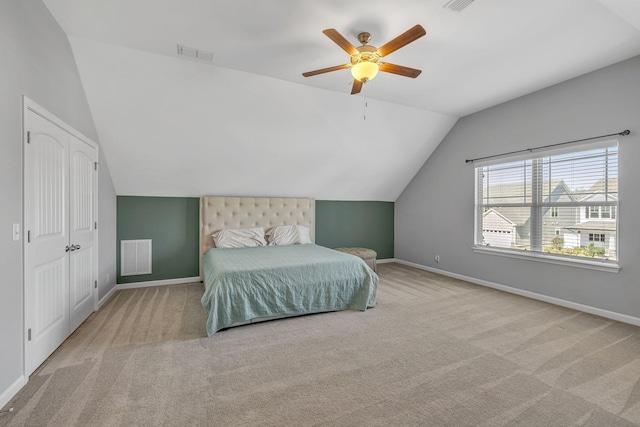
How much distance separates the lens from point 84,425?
62.2 inches

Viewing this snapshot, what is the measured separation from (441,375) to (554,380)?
2.65 ft

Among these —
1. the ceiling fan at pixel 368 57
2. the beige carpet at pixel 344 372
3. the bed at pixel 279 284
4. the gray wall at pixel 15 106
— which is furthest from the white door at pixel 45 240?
the ceiling fan at pixel 368 57

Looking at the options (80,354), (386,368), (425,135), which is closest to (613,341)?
(386,368)

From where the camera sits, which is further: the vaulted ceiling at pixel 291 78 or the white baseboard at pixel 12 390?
the vaulted ceiling at pixel 291 78

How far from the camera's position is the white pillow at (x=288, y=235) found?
191 inches

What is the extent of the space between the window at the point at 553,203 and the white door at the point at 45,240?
540 centimetres

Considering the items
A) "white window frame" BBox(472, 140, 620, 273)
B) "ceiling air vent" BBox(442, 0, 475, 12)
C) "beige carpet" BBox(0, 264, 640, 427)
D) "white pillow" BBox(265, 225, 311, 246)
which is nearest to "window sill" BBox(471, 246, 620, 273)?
"white window frame" BBox(472, 140, 620, 273)

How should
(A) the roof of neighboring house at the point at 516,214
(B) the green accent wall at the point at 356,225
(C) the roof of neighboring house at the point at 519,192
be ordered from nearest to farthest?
(C) the roof of neighboring house at the point at 519,192, (A) the roof of neighboring house at the point at 516,214, (B) the green accent wall at the point at 356,225

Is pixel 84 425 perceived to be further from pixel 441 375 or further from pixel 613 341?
pixel 613 341

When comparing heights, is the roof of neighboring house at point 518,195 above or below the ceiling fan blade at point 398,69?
below

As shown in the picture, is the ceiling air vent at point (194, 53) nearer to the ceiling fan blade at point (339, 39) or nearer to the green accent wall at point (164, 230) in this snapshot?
the ceiling fan blade at point (339, 39)

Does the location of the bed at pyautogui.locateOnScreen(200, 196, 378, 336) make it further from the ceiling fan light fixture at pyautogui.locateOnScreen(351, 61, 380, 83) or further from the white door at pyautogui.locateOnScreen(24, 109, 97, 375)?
the ceiling fan light fixture at pyautogui.locateOnScreen(351, 61, 380, 83)

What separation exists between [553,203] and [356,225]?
3321 millimetres

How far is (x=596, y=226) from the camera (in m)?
3.38
